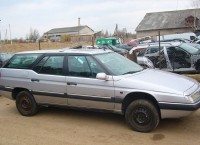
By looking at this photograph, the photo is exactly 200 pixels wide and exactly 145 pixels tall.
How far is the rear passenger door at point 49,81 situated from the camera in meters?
7.12

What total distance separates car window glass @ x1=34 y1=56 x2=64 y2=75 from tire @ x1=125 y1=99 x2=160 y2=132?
180cm

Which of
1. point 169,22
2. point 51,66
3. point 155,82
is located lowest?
point 155,82

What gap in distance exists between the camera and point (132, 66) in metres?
7.30

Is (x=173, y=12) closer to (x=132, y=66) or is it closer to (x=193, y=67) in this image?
(x=193, y=67)

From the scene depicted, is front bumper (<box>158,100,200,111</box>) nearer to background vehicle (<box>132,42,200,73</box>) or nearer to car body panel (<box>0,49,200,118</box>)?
car body panel (<box>0,49,200,118</box>)

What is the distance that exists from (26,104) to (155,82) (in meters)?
3.21

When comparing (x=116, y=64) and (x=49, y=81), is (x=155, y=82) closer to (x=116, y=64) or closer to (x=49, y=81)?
(x=116, y=64)

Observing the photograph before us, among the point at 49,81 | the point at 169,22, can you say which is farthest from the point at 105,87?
the point at 169,22

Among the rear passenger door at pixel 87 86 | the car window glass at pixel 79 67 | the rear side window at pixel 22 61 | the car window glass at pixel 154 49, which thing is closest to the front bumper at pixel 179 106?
the rear passenger door at pixel 87 86

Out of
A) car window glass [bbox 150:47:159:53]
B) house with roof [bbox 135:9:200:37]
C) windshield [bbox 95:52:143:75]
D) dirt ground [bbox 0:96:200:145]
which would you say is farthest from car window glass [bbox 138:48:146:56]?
house with roof [bbox 135:9:200:37]

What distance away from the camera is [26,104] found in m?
7.77

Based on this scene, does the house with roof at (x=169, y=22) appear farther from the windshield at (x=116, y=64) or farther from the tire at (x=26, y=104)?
the tire at (x=26, y=104)

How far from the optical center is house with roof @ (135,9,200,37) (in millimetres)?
55719

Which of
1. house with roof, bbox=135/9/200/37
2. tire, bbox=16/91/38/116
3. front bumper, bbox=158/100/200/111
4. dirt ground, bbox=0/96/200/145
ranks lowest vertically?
dirt ground, bbox=0/96/200/145
